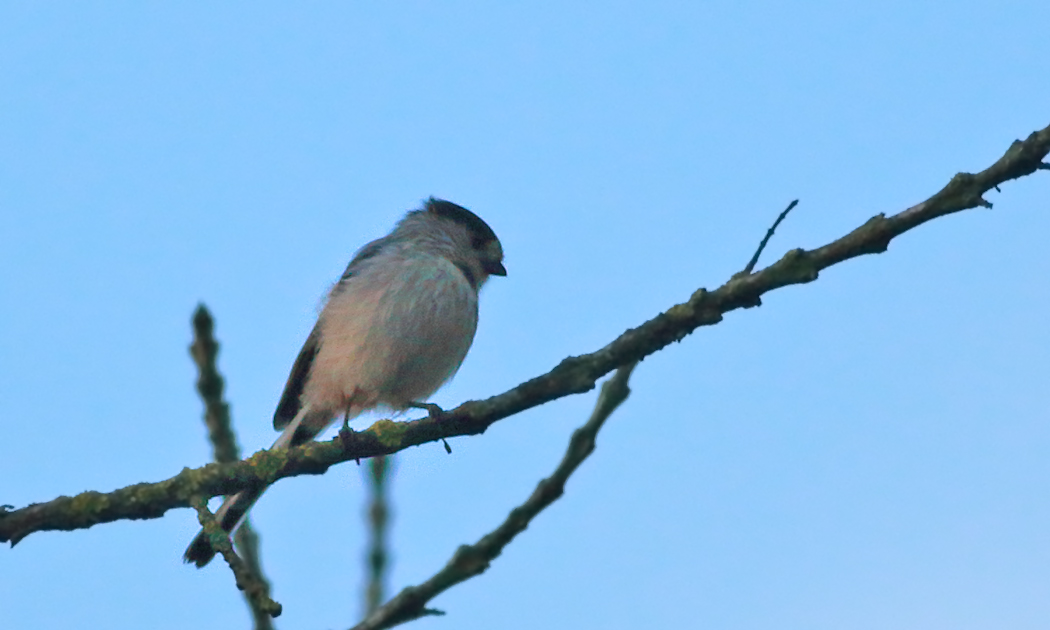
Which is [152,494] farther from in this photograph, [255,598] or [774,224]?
[774,224]

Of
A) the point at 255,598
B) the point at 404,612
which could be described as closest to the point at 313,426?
the point at 255,598

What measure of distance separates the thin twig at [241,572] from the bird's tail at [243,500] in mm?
54

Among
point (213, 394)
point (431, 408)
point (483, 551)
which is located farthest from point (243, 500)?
point (483, 551)

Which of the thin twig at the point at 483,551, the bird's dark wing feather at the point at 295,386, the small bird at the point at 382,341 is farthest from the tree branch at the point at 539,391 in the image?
the bird's dark wing feather at the point at 295,386

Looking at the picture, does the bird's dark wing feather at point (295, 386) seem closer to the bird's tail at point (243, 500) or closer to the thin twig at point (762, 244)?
the bird's tail at point (243, 500)

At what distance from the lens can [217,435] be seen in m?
2.39

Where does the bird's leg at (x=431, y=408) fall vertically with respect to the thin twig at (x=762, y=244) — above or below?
above

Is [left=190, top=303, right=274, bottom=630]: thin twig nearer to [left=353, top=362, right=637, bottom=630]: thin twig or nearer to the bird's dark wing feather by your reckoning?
[left=353, top=362, right=637, bottom=630]: thin twig

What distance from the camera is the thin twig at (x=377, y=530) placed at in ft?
8.43

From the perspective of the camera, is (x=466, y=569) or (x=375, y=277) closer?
Result: (x=466, y=569)

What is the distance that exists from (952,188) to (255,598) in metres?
2.05

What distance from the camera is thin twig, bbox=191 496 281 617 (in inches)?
94.0

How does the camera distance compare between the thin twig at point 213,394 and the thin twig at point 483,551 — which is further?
the thin twig at point 213,394

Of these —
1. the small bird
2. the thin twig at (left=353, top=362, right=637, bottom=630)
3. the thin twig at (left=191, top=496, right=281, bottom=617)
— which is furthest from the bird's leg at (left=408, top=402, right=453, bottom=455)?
the thin twig at (left=353, top=362, right=637, bottom=630)
